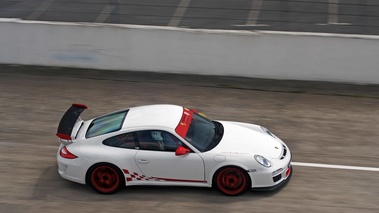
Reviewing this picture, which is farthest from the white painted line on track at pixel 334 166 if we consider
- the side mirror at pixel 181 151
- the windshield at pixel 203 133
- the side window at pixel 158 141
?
the side window at pixel 158 141

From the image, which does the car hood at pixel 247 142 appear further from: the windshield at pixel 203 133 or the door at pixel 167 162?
the door at pixel 167 162

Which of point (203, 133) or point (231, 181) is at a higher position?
point (203, 133)

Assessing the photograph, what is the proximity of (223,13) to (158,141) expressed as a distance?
7460 millimetres

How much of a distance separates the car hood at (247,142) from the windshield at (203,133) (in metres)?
0.10

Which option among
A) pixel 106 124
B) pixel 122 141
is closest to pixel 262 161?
pixel 122 141

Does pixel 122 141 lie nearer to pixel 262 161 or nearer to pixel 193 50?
pixel 262 161

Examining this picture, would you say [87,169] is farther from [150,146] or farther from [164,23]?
[164,23]

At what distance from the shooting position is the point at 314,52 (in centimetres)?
1450

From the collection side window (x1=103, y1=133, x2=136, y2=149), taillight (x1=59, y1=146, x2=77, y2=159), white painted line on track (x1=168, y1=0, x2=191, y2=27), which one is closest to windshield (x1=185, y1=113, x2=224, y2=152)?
side window (x1=103, y1=133, x2=136, y2=149)

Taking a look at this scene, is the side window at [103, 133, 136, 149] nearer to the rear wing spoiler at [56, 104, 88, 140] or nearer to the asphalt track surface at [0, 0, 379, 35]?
the rear wing spoiler at [56, 104, 88, 140]

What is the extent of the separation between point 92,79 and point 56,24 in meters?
1.78

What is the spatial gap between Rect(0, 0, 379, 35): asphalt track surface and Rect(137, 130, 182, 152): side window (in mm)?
6436

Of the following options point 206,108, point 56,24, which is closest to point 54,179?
point 206,108

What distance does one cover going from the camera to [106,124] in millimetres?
10062
